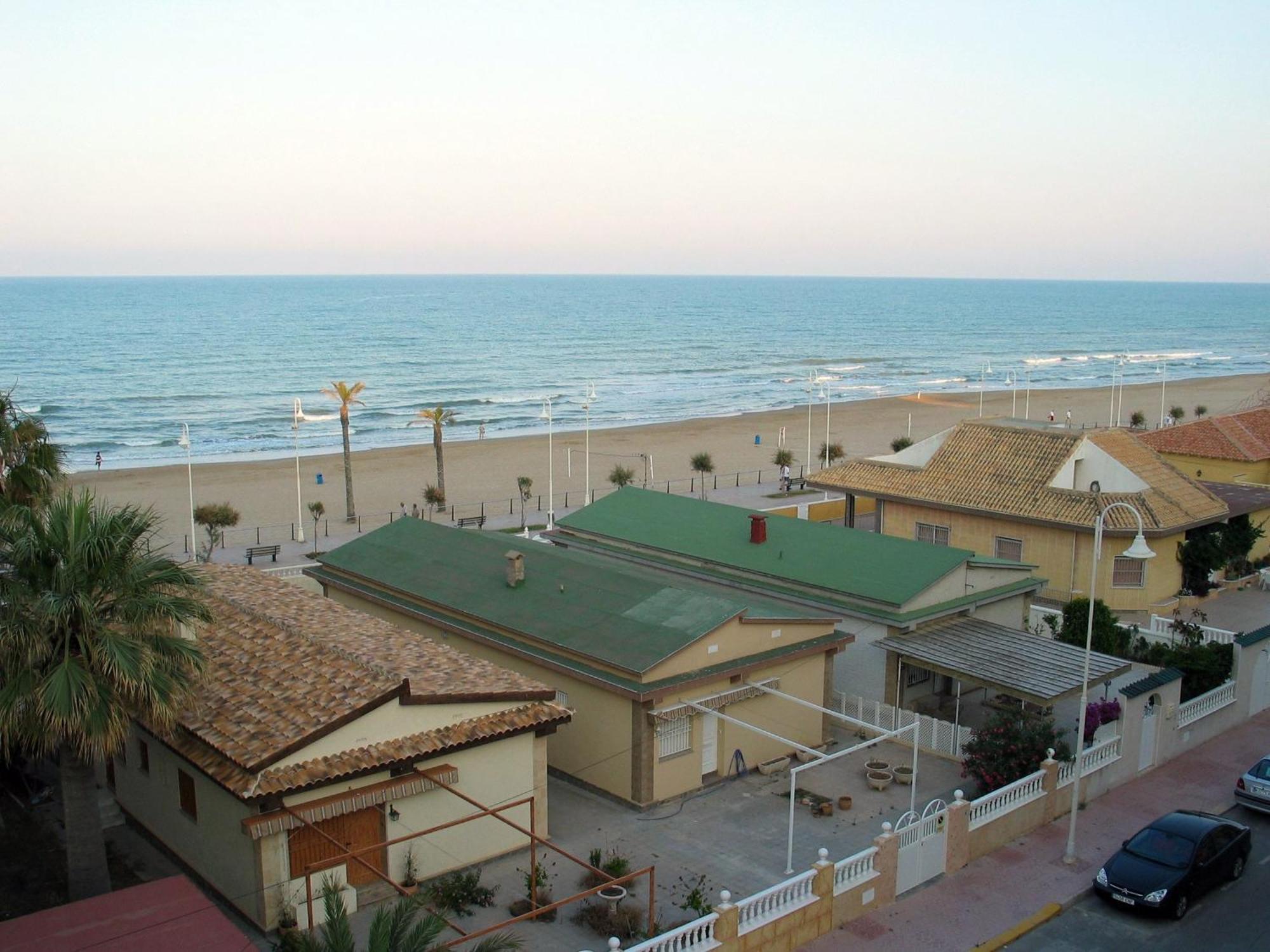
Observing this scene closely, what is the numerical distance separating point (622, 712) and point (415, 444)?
5714cm

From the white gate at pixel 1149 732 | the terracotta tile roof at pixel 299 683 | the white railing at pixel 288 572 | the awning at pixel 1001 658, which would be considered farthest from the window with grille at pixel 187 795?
the white gate at pixel 1149 732

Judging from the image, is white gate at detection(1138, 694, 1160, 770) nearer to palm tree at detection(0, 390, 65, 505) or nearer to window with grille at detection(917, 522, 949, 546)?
window with grille at detection(917, 522, 949, 546)

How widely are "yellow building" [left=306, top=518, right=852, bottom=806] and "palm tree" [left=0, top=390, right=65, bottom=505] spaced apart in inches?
325

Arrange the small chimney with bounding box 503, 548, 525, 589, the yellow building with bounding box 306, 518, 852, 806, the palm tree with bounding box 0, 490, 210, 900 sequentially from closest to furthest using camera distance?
1. the palm tree with bounding box 0, 490, 210, 900
2. the yellow building with bounding box 306, 518, 852, 806
3. the small chimney with bounding box 503, 548, 525, 589

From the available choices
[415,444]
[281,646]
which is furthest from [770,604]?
[415,444]

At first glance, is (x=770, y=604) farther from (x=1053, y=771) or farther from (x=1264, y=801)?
(x=1264, y=801)

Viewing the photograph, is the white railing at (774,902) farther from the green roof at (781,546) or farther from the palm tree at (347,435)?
the palm tree at (347,435)

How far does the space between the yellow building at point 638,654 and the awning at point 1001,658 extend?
1857mm

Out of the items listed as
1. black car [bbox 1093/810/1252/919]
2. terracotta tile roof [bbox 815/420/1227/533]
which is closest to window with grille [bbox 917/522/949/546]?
terracotta tile roof [bbox 815/420/1227/533]

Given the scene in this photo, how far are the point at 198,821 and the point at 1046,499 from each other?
24.1m

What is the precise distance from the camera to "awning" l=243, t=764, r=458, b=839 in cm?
1512

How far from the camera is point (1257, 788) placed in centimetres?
1972

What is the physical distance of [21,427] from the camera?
60.5 feet

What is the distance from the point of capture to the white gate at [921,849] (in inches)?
661
